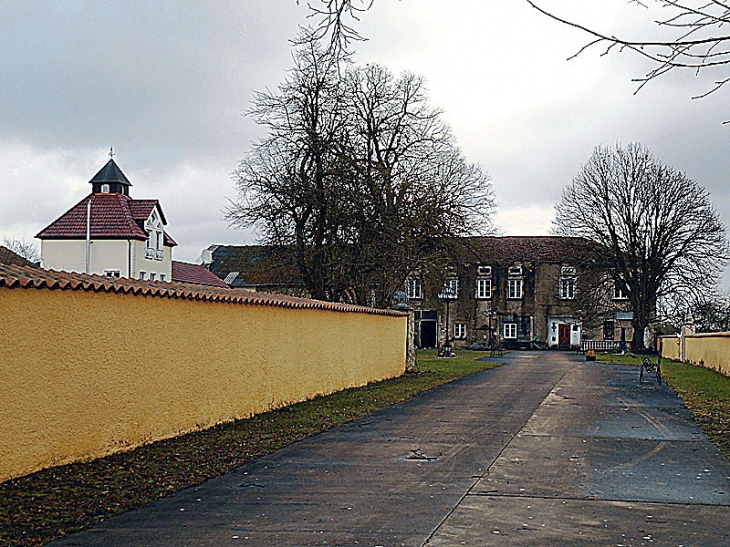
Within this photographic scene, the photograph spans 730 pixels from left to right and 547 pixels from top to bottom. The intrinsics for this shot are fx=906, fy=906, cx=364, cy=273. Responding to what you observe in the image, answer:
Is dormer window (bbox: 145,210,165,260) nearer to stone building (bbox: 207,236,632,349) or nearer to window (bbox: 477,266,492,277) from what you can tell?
stone building (bbox: 207,236,632,349)

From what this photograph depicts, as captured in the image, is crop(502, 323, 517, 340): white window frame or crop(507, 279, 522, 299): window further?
crop(507, 279, 522, 299): window

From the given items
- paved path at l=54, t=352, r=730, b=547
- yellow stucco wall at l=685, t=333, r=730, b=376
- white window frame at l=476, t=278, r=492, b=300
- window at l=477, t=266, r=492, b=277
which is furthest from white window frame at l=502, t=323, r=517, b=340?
paved path at l=54, t=352, r=730, b=547

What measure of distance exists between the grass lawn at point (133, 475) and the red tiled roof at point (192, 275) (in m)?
50.0

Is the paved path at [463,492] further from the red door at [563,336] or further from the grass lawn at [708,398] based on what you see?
the red door at [563,336]

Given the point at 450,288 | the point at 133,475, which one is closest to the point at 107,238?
the point at 450,288

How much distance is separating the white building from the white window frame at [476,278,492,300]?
87.6 ft

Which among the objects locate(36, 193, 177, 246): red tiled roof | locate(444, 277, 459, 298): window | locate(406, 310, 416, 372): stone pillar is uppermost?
locate(36, 193, 177, 246): red tiled roof

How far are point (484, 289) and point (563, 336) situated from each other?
23.5ft

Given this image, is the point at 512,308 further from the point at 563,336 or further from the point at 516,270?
the point at 563,336

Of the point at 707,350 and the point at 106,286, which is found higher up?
the point at 106,286

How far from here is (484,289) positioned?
7238 centimetres

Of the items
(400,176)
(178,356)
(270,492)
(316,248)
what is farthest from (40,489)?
(400,176)

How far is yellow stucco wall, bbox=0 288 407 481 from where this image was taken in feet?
28.9

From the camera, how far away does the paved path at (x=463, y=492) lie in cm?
675
